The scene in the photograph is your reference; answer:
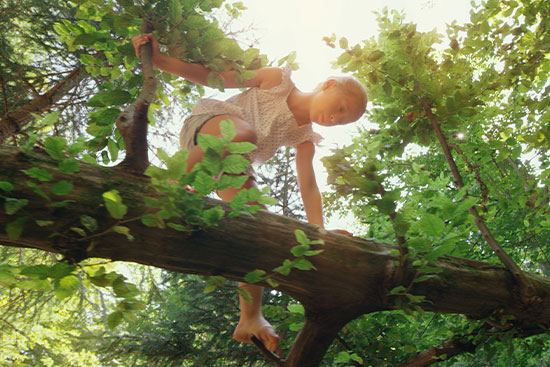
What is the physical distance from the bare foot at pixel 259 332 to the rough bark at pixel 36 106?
298cm

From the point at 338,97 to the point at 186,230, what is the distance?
1.33 meters

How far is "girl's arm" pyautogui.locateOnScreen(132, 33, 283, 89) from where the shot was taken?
154 cm

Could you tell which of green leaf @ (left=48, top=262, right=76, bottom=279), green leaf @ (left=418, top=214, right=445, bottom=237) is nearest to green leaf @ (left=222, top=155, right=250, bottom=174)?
green leaf @ (left=48, top=262, right=76, bottom=279)

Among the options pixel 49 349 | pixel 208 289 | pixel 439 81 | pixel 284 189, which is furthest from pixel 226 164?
pixel 49 349

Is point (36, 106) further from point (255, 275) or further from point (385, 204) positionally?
point (385, 204)

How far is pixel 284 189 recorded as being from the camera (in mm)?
5086

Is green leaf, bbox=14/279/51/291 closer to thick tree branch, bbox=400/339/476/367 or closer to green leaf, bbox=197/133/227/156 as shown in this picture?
green leaf, bbox=197/133/227/156

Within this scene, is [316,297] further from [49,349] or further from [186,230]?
[49,349]

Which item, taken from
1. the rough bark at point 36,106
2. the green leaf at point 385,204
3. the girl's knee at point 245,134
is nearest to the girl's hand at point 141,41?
the girl's knee at point 245,134

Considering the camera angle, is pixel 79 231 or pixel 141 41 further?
pixel 141 41

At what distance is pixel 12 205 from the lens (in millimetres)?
765

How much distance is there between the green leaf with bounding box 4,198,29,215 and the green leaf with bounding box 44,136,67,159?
126 millimetres

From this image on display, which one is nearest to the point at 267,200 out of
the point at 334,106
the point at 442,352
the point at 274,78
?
the point at 334,106

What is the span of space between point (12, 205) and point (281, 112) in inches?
59.6
